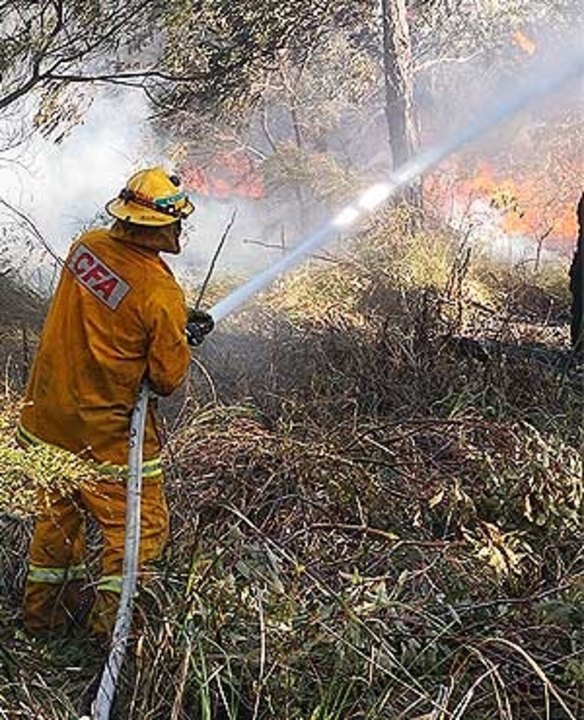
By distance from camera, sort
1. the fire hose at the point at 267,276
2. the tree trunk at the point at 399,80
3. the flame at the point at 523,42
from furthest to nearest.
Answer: the flame at the point at 523,42
the tree trunk at the point at 399,80
the fire hose at the point at 267,276

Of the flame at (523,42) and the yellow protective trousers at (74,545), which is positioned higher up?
the flame at (523,42)

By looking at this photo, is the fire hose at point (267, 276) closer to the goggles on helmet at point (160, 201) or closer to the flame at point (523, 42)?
the goggles on helmet at point (160, 201)

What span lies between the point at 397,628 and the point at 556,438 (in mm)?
1541

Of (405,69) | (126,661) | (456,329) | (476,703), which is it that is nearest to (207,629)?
(126,661)

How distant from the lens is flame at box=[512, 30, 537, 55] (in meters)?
26.6

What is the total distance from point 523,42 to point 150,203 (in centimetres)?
2517

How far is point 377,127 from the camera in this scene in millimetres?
25172

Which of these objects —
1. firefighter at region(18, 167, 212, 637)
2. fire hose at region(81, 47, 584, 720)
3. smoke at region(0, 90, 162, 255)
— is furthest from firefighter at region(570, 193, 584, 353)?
smoke at region(0, 90, 162, 255)

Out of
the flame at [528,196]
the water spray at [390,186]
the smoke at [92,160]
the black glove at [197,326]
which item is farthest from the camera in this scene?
the smoke at [92,160]

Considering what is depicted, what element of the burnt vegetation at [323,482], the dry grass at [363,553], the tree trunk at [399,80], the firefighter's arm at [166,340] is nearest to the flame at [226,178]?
the tree trunk at [399,80]

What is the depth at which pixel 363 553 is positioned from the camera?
3408 millimetres

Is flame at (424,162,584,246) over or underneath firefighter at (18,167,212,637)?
underneath

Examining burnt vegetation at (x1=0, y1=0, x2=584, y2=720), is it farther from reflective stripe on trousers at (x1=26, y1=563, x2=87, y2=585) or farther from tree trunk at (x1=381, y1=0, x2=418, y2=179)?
tree trunk at (x1=381, y1=0, x2=418, y2=179)

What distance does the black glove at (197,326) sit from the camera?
3660mm
